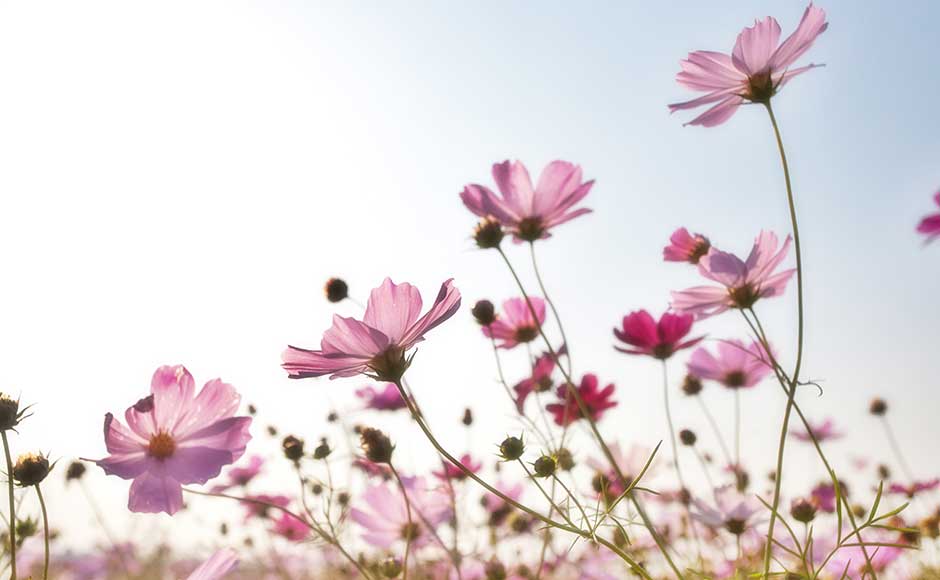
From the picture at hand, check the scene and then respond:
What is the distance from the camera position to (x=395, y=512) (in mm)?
1537

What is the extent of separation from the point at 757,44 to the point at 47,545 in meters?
0.99

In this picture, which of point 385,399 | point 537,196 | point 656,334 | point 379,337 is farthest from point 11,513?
point 385,399

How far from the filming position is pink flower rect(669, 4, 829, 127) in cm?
92

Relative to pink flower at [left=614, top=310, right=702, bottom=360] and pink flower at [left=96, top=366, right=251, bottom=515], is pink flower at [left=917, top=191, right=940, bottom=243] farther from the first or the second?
pink flower at [left=96, top=366, right=251, bottom=515]

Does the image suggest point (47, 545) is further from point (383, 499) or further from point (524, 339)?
point (524, 339)

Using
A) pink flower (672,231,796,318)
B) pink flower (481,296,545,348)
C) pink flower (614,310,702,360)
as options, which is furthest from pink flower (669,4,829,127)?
pink flower (481,296,545,348)

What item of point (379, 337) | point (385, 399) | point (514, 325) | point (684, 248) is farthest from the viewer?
point (385, 399)

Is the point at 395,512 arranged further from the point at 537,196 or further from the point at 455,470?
the point at 537,196

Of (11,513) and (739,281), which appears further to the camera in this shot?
(739,281)

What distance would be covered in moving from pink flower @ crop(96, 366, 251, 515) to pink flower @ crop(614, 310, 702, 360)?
65cm

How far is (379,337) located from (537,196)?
541mm

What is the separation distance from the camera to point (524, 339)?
4.99ft

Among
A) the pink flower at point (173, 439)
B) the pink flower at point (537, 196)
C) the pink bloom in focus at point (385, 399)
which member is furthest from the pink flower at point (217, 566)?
the pink bloom in focus at point (385, 399)

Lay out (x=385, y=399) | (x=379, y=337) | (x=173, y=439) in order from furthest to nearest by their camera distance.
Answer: (x=385, y=399)
(x=173, y=439)
(x=379, y=337)
